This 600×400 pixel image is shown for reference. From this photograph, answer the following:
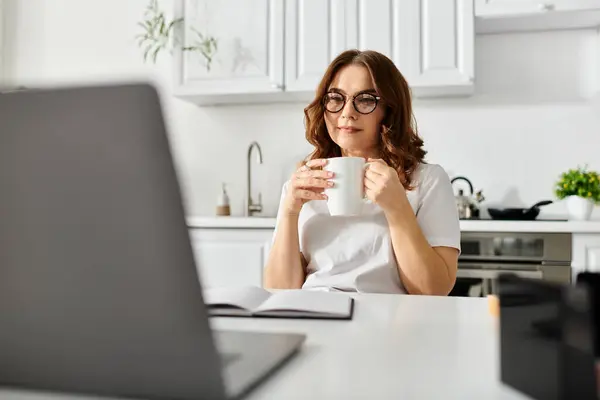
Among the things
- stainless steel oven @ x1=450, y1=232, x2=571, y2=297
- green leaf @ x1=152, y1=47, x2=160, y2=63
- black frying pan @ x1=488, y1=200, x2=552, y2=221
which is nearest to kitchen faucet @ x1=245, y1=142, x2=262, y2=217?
green leaf @ x1=152, y1=47, x2=160, y2=63

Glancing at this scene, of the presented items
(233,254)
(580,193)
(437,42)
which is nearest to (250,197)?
(233,254)

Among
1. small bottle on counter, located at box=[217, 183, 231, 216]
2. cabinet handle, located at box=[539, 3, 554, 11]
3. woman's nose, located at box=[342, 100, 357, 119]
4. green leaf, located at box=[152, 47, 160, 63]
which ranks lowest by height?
small bottle on counter, located at box=[217, 183, 231, 216]

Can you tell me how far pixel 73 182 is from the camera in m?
0.41

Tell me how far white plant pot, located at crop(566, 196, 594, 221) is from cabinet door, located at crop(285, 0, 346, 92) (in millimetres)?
1319

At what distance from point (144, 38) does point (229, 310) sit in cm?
290

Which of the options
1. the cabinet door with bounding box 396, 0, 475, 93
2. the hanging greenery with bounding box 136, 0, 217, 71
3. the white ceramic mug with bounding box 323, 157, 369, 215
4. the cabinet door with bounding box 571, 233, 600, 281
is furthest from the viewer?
the hanging greenery with bounding box 136, 0, 217, 71

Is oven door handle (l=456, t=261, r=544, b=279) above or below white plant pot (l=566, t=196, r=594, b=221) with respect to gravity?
below

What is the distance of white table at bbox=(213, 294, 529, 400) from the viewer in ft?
1.57

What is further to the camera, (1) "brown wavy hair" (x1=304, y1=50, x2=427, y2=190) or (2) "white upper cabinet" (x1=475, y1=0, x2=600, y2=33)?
(2) "white upper cabinet" (x1=475, y1=0, x2=600, y2=33)

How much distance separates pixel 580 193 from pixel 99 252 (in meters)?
2.62

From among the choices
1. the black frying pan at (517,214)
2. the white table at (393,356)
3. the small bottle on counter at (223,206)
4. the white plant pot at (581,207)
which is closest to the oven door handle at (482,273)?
the black frying pan at (517,214)

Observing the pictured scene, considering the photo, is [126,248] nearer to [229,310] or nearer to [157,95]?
[157,95]

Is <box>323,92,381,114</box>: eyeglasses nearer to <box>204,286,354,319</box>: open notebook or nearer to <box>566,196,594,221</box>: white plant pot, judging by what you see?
<box>204,286,354,319</box>: open notebook

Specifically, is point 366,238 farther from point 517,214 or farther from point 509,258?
point 517,214
